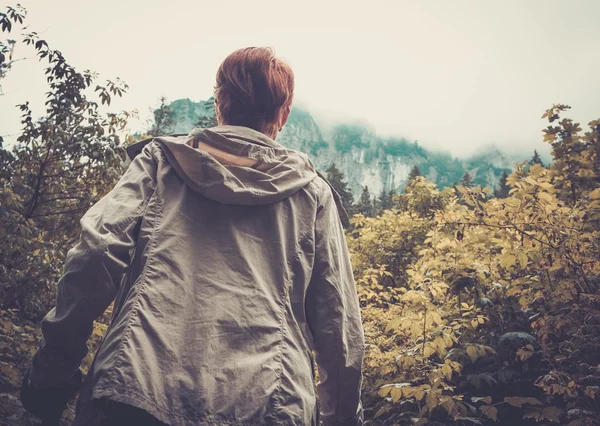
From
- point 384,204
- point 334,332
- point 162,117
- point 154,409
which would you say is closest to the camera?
point 154,409

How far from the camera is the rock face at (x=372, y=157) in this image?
486 feet

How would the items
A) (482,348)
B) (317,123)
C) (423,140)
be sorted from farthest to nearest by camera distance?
(423,140), (317,123), (482,348)

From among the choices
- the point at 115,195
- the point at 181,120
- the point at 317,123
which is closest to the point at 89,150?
the point at 115,195

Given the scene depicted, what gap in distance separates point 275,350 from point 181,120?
136 metres

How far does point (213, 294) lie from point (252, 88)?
74 centimetres

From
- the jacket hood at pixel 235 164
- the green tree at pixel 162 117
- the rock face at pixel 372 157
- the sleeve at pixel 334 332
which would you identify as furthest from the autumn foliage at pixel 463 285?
the rock face at pixel 372 157

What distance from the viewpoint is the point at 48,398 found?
1.04 m

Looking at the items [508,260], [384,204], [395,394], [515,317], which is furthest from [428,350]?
[384,204]

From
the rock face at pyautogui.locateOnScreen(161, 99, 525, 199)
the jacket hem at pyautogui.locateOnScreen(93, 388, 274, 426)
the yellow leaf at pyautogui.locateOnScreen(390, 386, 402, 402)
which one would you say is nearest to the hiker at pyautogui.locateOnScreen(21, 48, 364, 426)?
the jacket hem at pyautogui.locateOnScreen(93, 388, 274, 426)

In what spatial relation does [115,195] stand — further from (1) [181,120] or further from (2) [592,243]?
(1) [181,120]

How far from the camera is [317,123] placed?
172250 millimetres

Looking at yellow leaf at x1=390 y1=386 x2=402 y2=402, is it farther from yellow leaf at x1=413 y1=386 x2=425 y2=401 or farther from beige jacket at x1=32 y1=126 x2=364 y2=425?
beige jacket at x1=32 y1=126 x2=364 y2=425

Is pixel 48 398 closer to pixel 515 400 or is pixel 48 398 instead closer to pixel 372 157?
pixel 515 400

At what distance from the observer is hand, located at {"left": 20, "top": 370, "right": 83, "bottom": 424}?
3.39 ft
